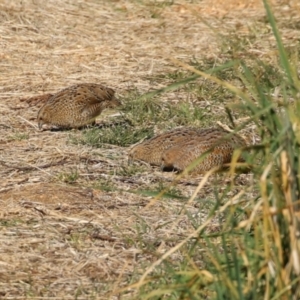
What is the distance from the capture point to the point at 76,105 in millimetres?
8781

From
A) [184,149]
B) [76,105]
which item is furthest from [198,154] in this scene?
[76,105]

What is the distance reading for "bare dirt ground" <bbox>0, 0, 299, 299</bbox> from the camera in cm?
545

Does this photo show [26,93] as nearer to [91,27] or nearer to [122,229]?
[91,27]

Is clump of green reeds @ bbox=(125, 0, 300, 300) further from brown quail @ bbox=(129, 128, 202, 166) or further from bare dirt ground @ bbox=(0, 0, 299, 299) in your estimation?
brown quail @ bbox=(129, 128, 202, 166)

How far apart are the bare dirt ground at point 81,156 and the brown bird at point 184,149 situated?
135mm

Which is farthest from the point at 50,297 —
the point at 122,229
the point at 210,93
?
the point at 210,93

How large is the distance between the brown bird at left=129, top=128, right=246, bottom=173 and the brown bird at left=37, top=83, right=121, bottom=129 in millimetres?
1017

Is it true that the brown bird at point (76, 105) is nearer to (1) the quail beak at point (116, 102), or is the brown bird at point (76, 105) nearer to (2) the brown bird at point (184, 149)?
(1) the quail beak at point (116, 102)

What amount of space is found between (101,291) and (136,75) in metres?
5.56

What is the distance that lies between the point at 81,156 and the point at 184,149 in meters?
0.81

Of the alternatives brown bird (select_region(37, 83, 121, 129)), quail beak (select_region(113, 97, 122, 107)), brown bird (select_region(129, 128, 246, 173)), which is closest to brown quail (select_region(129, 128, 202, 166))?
brown bird (select_region(129, 128, 246, 173))

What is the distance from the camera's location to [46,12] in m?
12.7

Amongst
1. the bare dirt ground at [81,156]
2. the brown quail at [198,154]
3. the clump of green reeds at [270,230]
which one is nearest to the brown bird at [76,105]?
the bare dirt ground at [81,156]

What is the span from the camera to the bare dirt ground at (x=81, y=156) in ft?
17.9
